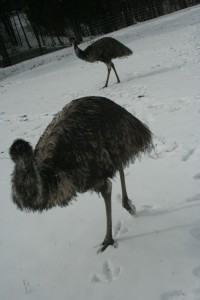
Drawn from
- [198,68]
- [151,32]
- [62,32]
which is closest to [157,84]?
[198,68]

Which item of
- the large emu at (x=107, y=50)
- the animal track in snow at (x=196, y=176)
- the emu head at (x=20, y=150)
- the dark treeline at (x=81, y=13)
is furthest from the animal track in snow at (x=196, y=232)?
the dark treeline at (x=81, y=13)

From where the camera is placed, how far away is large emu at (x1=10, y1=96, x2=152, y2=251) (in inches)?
107

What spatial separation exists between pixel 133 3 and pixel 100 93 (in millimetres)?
24144

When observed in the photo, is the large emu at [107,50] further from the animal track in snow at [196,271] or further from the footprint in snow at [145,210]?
the animal track in snow at [196,271]

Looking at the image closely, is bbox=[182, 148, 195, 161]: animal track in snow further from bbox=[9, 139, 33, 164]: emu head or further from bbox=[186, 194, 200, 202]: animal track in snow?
bbox=[9, 139, 33, 164]: emu head

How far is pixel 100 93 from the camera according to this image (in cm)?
944

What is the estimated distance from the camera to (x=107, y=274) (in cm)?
324

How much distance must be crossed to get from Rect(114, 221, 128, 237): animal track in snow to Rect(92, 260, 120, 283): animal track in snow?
17.3 inches

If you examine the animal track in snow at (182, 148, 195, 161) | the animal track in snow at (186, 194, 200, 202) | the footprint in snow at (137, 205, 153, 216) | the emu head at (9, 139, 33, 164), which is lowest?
the footprint in snow at (137, 205, 153, 216)

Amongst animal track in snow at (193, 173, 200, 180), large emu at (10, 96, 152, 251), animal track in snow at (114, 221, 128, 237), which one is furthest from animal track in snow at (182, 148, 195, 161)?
animal track in snow at (114, 221, 128, 237)

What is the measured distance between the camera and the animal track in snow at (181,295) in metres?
2.70

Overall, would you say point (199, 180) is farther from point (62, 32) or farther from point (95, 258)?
point (62, 32)

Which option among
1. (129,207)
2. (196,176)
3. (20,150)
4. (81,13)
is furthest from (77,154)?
(81,13)

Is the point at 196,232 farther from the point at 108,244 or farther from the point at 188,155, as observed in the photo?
the point at 188,155
